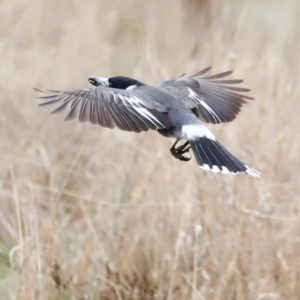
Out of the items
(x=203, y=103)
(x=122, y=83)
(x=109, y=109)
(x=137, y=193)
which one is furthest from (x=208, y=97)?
(x=109, y=109)

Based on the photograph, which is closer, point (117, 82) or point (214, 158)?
point (214, 158)

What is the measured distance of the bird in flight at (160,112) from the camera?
301cm

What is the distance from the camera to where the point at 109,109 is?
3082 millimetres

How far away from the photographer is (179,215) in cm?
389

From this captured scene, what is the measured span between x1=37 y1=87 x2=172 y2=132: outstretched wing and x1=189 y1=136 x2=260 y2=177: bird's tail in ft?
0.63

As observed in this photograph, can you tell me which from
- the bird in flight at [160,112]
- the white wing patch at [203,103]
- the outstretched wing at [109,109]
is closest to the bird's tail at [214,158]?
the bird in flight at [160,112]

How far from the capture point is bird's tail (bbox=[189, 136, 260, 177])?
9.98ft

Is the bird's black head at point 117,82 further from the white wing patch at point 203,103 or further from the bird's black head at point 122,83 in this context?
the white wing patch at point 203,103

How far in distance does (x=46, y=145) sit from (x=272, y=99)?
5.31 ft

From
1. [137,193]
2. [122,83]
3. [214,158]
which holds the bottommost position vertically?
[137,193]

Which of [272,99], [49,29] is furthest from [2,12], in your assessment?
[272,99]

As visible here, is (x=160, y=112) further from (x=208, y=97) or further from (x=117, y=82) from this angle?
(x=208, y=97)

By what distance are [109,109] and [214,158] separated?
503 millimetres

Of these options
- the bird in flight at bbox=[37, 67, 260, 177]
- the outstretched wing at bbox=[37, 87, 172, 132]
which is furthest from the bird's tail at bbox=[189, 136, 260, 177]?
the outstretched wing at bbox=[37, 87, 172, 132]
